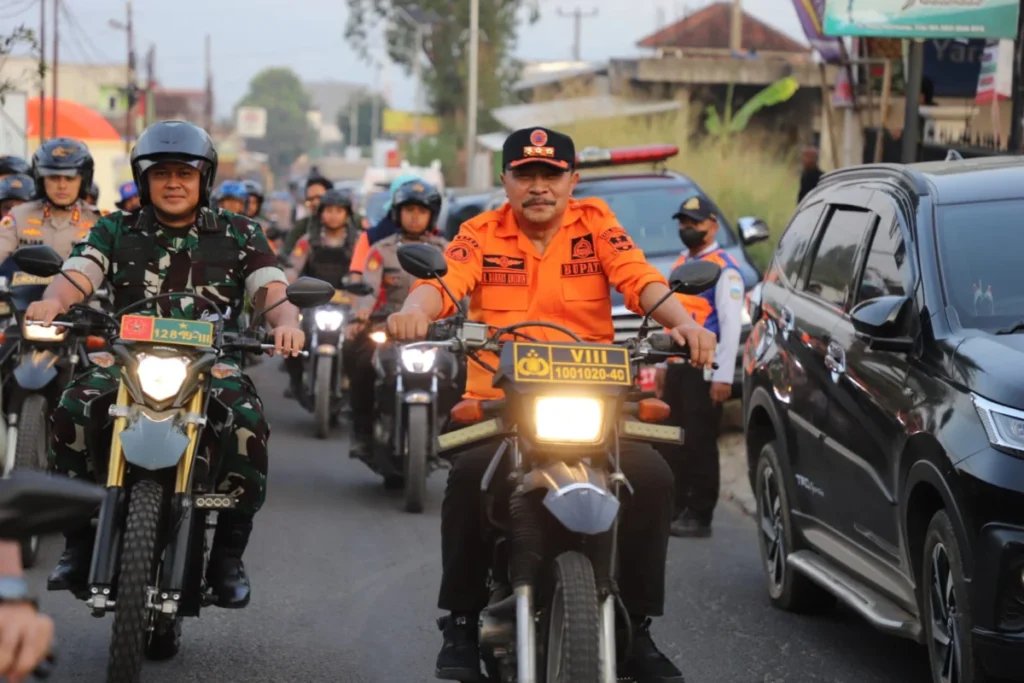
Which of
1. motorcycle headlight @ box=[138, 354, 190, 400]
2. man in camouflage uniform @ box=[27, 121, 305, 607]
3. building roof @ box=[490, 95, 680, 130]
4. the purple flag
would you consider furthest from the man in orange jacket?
building roof @ box=[490, 95, 680, 130]

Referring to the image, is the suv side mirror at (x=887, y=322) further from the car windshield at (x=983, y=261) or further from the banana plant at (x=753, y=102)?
the banana plant at (x=753, y=102)

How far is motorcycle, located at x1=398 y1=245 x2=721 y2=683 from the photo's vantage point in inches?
206

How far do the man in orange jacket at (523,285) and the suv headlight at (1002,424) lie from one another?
103 centimetres

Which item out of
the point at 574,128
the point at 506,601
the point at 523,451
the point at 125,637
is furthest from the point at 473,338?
the point at 574,128

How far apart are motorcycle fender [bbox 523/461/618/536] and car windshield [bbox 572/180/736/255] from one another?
973 cm

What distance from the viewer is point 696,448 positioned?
11078mm

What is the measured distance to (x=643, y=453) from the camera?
19.0 feet

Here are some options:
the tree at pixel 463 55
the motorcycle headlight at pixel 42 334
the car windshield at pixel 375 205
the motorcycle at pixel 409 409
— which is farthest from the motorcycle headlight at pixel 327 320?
the tree at pixel 463 55

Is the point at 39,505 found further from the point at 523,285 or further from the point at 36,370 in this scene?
the point at 36,370

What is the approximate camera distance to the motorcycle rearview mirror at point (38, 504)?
2.77 m

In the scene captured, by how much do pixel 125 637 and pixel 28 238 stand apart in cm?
472

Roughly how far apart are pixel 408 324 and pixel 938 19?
988 centimetres

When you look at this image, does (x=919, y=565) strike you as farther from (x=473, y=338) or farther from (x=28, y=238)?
(x=28, y=238)

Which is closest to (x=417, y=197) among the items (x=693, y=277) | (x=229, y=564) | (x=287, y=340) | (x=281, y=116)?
(x=229, y=564)
